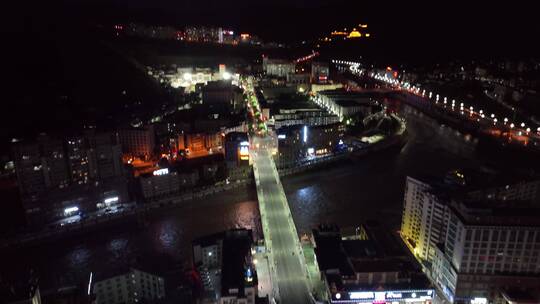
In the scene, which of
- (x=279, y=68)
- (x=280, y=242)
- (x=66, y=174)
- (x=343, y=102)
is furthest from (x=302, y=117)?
(x=66, y=174)

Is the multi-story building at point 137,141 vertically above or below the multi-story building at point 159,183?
above

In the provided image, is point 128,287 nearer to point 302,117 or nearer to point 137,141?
point 137,141

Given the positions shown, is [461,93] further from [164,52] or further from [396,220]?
[164,52]

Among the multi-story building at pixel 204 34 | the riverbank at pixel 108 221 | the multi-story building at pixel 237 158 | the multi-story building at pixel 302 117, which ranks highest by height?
the multi-story building at pixel 204 34

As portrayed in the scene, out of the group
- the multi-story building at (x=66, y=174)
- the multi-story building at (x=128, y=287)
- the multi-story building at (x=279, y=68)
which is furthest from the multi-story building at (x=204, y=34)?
the multi-story building at (x=128, y=287)

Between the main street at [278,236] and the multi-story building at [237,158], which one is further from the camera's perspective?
the multi-story building at [237,158]

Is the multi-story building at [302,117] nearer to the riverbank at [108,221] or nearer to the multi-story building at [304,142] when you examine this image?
the multi-story building at [304,142]

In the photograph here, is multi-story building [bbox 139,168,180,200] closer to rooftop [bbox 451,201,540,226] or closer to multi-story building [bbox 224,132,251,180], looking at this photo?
multi-story building [bbox 224,132,251,180]
